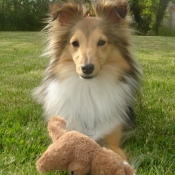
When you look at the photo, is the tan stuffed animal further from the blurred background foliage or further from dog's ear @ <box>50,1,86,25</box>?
the blurred background foliage

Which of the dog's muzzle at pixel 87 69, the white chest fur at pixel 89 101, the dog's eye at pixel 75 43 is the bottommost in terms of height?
the white chest fur at pixel 89 101

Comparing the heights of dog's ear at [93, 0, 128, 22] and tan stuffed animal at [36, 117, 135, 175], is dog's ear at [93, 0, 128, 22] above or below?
above

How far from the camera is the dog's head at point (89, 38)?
123 inches

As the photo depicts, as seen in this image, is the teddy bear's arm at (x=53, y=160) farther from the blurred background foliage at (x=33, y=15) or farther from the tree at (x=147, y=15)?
the blurred background foliage at (x=33, y=15)

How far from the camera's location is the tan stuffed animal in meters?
2.13

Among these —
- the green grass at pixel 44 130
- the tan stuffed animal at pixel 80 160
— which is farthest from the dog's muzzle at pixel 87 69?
the tan stuffed animal at pixel 80 160

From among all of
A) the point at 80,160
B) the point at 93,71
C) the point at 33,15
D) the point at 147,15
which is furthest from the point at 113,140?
the point at 147,15

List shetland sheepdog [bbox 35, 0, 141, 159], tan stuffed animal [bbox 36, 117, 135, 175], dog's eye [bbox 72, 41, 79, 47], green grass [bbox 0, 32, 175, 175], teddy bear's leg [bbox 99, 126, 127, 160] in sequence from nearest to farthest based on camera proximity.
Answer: tan stuffed animal [bbox 36, 117, 135, 175] < green grass [bbox 0, 32, 175, 175] < teddy bear's leg [bbox 99, 126, 127, 160] < shetland sheepdog [bbox 35, 0, 141, 159] < dog's eye [bbox 72, 41, 79, 47]

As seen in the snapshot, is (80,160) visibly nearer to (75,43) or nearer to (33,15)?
(75,43)

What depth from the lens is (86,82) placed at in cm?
332

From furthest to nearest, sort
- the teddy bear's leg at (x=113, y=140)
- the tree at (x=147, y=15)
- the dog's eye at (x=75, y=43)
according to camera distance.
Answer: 1. the tree at (x=147, y=15)
2. the dog's eye at (x=75, y=43)
3. the teddy bear's leg at (x=113, y=140)

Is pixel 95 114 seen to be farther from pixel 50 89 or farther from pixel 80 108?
pixel 50 89

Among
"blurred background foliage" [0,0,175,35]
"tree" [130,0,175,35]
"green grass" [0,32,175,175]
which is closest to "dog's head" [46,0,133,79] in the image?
"green grass" [0,32,175,175]

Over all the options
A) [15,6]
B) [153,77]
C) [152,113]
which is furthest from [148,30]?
[152,113]
